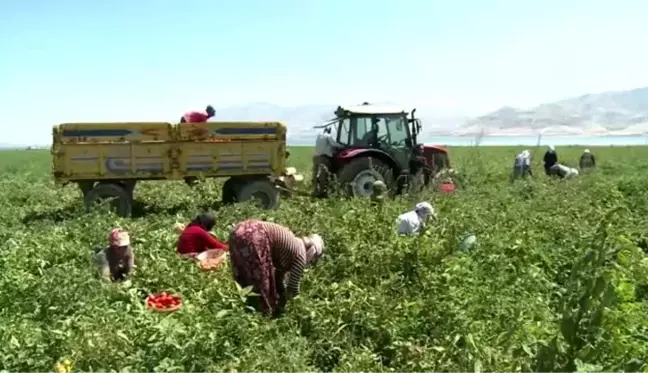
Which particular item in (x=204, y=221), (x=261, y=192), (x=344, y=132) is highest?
(x=344, y=132)

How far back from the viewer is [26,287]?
18.4 feet

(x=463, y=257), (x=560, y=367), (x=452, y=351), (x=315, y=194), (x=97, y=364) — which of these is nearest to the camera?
(x=560, y=367)

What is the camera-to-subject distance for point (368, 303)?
5.13 metres

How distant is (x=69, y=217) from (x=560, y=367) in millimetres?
A: 9204

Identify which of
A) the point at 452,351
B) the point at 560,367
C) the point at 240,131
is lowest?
the point at 452,351

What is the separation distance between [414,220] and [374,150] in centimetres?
496

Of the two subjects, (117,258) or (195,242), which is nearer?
(117,258)

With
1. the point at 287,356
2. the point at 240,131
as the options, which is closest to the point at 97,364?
the point at 287,356

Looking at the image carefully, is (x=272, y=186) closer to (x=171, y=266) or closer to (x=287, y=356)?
(x=171, y=266)

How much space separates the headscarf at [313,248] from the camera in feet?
20.0

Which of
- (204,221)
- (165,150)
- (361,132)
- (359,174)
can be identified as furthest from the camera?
(361,132)

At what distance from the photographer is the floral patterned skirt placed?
5.26m

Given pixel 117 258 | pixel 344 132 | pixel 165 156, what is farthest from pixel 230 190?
pixel 117 258

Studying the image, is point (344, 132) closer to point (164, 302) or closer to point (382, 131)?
point (382, 131)
